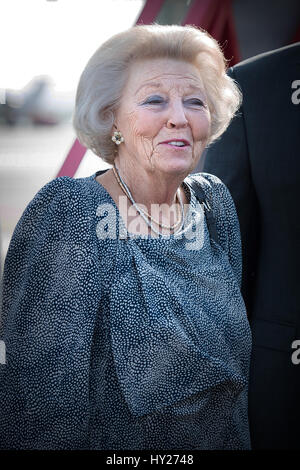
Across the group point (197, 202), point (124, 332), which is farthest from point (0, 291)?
point (197, 202)

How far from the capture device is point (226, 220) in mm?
1797

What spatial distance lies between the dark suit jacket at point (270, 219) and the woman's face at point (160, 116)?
37 cm

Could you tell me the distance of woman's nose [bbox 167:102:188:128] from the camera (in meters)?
1.47

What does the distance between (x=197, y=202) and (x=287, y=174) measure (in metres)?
0.31

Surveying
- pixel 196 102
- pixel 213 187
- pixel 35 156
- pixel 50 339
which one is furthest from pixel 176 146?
pixel 35 156

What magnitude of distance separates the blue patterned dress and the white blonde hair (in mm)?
189

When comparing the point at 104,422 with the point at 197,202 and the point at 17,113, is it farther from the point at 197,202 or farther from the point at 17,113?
the point at 17,113

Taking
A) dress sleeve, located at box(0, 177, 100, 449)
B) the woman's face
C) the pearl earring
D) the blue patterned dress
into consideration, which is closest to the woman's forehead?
the woman's face

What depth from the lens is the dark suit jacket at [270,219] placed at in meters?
1.77

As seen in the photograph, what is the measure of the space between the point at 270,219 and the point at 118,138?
604mm

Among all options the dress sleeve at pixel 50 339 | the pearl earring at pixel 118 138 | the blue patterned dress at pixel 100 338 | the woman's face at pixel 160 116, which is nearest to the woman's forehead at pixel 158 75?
the woman's face at pixel 160 116

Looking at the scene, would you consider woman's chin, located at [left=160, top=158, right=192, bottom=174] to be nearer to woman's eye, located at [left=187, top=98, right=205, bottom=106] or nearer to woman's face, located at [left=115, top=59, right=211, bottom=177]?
woman's face, located at [left=115, top=59, right=211, bottom=177]

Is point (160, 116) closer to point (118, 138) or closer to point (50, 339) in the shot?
point (118, 138)
